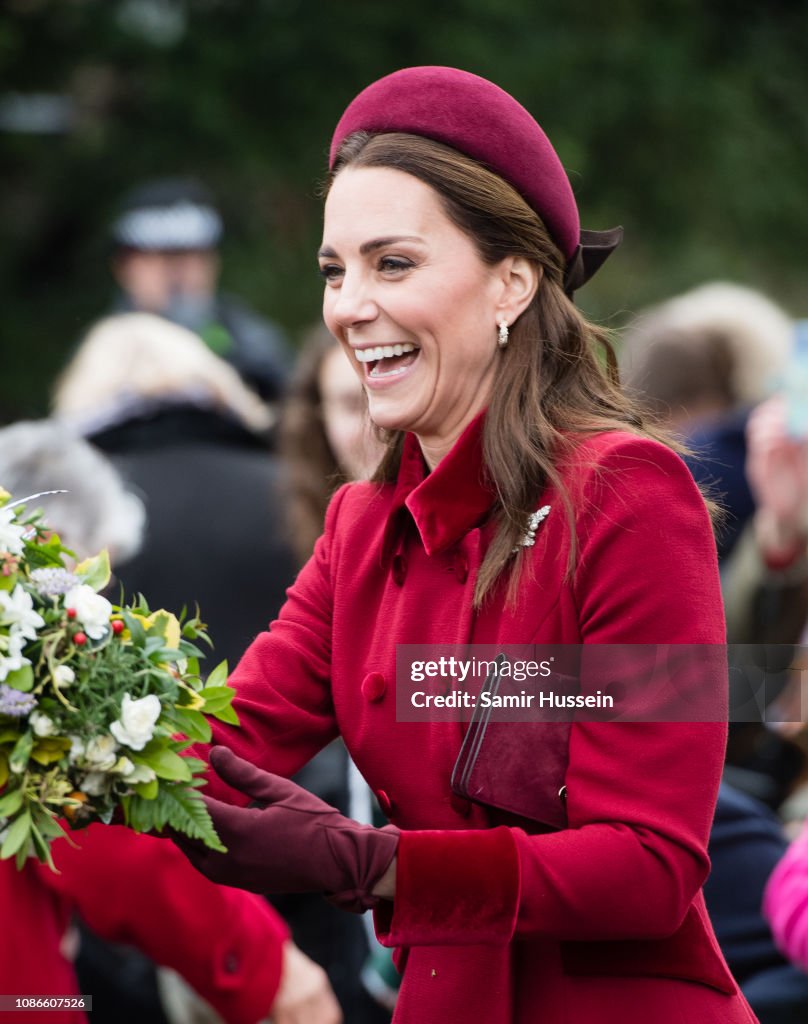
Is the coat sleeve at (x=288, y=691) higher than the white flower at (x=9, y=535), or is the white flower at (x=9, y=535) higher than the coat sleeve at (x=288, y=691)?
the white flower at (x=9, y=535)

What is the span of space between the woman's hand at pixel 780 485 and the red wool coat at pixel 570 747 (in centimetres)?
247

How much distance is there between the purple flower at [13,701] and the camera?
6.57ft

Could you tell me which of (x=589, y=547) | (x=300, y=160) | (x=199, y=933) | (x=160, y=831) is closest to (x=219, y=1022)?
(x=199, y=933)

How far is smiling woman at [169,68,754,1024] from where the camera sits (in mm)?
2102

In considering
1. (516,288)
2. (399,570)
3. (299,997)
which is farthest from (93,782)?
(299,997)

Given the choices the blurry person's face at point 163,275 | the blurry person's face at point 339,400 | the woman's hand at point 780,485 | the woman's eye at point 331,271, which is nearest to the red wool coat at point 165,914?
the woman's eye at point 331,271

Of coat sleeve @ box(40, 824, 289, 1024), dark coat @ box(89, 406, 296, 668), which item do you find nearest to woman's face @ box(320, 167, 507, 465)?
coat sleeve @ box(40, 824, 289, 1024)

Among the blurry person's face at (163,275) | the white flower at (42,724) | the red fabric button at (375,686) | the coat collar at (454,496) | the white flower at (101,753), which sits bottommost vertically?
the white flower at (101,753)

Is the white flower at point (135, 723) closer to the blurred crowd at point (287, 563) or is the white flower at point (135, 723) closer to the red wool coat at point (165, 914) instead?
the blurred crowd at point (287, 563)

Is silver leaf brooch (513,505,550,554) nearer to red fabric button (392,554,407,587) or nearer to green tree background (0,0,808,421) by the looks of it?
red fabric button (392,554,407,587)

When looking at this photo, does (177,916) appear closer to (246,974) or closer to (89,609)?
(246,974)

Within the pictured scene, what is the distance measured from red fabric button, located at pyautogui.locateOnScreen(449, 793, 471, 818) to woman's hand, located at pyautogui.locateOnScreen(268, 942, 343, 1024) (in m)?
1.36

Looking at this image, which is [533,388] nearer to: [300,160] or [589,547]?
[589,547]

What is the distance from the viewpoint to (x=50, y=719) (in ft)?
6.71
